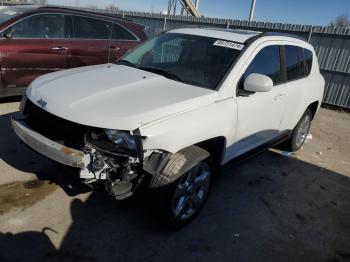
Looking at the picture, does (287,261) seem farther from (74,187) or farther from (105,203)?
(74,187)

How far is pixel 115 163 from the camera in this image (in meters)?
2.81

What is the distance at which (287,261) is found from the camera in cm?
313

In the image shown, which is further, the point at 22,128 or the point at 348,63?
the point at 348,63

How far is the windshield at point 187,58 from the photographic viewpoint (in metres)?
3.63

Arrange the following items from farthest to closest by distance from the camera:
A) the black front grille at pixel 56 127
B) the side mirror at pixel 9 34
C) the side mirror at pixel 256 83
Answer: the side mirror at pixel 9 34
the side mirror at pixel 256 83
the black front grille at pixel 56 127

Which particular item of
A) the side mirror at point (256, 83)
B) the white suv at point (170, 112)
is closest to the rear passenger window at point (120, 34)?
the white suv at point (170, 112)

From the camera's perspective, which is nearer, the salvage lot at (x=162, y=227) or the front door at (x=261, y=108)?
the salvage lot at (x=162, y=227)

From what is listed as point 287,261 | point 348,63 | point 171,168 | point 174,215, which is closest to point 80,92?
point 171,168

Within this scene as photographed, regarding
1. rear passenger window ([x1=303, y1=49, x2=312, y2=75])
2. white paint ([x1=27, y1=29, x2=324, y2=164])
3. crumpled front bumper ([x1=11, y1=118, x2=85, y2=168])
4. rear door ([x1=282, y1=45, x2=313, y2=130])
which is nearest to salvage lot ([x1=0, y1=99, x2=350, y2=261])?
crumpled front bumper ([x1=11, y1=118, x2=85, y2=168])

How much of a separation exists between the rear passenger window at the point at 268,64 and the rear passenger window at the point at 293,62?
0.28 m

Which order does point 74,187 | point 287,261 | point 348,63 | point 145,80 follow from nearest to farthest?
point 287,261, point 145,80, point 74,187, point 348,63

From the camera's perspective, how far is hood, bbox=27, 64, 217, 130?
109 inches

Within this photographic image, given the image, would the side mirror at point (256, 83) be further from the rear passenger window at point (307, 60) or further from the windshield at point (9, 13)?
the windshield at point (9, 13)

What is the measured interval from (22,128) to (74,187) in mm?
906
